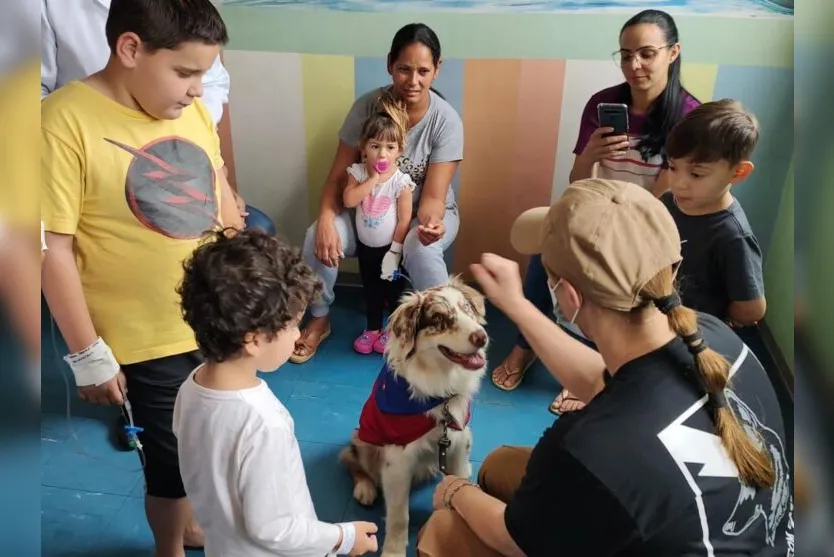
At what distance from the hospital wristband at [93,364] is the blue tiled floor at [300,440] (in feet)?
1.06

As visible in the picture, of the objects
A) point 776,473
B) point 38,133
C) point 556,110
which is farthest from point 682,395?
point 556,110

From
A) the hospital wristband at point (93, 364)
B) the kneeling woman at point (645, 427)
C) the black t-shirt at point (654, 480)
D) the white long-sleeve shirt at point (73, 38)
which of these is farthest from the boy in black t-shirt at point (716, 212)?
the hospital wristband at point (93, 364)

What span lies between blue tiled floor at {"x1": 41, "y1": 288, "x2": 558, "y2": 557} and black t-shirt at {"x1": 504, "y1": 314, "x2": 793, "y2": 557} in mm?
922

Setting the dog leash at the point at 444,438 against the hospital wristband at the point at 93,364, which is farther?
the dog leash at the point at 444,438

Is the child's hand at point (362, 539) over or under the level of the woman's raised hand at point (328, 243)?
under

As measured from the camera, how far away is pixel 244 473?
3.51ft

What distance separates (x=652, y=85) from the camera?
2.21m

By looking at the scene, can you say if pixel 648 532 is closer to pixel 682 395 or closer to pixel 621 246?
pixel 682 395

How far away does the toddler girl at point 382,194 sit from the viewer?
2445 mm

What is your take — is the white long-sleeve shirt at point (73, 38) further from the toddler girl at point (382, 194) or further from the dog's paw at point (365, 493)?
the dog's paw at point (365, 493)

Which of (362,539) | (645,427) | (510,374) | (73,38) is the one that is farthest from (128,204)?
(510,374)

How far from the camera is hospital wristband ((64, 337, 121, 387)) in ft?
4.39

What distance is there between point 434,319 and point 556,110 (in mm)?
1328

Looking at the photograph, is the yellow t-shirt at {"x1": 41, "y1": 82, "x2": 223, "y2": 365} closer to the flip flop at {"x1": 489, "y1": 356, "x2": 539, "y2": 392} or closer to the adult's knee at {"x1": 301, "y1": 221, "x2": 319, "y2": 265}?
the adult's knee at {"x1": 301, "y1": 221, "x2": 319, "y2": 265}
